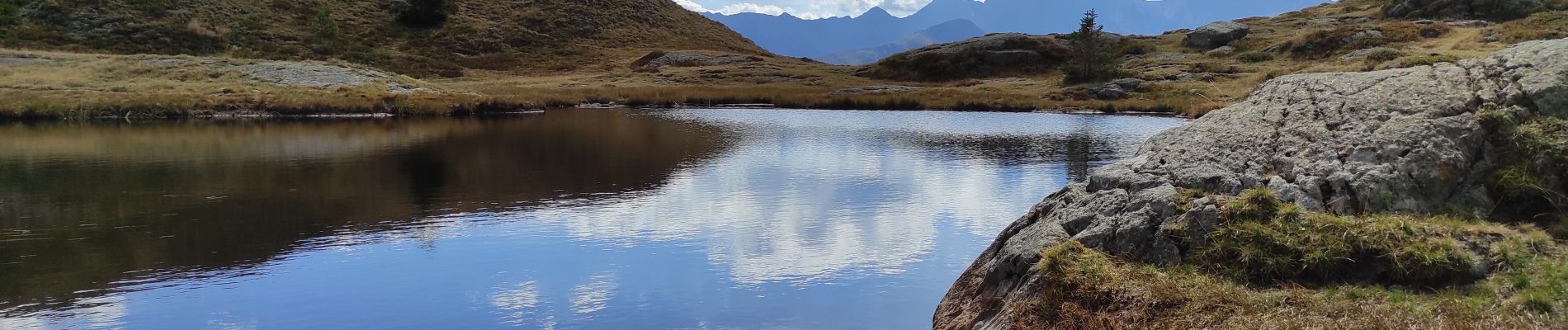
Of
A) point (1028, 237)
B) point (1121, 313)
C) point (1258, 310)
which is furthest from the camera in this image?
point (1028, 237)

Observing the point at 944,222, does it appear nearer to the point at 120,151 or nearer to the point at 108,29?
the point at 120,151

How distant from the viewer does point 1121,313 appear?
8102mm

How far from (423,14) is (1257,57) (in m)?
95.7

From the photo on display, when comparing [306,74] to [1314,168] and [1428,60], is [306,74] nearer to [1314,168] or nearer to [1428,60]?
[1428,60]

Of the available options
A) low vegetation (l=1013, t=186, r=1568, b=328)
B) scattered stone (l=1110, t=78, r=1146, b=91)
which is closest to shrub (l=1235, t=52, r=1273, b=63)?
scattered stone (l=1110, t=78, r=1146, b=91)

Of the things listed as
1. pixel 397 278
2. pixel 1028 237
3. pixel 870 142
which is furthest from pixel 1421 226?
pixel 870 142

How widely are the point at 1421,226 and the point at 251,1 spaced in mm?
120777

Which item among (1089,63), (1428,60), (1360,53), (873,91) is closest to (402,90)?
(873,91)

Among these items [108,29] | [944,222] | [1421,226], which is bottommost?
[944,222]

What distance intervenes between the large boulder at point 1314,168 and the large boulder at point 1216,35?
3727 inches

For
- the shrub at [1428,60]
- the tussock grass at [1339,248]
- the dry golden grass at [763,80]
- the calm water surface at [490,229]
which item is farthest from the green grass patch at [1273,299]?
the dry golden grass at [763,80]

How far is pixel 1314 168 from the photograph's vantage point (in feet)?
32.4

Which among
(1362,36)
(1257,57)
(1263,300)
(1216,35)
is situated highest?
(1216,35)

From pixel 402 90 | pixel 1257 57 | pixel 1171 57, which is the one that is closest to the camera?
pixel 402 90
